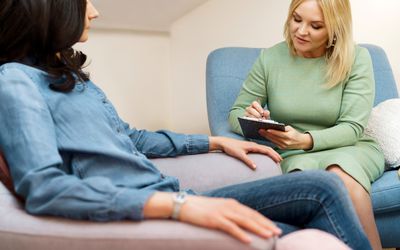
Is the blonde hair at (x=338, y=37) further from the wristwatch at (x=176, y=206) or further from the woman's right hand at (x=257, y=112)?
the wristwatch at (x=176, y=206)

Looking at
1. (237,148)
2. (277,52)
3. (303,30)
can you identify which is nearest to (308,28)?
(303,30)

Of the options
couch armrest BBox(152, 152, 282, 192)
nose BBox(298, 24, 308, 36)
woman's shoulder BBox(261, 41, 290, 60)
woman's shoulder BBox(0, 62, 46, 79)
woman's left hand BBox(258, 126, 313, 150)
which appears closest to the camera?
woman's shoulder BBox(0, 62, 46, 79)

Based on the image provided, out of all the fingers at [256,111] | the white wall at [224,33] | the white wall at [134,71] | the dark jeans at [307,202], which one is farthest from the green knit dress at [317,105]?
the white wall at [134,71]

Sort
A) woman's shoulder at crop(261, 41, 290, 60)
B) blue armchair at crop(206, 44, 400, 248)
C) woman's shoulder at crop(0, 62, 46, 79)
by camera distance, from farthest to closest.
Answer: blue armchair at crop(206, 44, 400, 248) → woman's shoulder at crop(261, 41, 290, 60) → woman's shoulder at crop(0, 62, 46, 79)

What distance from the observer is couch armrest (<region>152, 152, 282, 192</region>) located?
1230 mm

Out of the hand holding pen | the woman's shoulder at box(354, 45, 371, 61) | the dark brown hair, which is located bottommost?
the hand holding pen

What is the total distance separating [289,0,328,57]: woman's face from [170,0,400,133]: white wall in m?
0.82

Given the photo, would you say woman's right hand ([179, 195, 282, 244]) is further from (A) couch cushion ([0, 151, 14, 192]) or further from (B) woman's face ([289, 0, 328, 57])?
(B) woman's face ([289, 0, 328, 57])

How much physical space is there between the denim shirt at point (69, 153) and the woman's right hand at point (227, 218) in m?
0.09

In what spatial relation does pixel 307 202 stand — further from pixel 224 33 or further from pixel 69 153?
pixel 224 33

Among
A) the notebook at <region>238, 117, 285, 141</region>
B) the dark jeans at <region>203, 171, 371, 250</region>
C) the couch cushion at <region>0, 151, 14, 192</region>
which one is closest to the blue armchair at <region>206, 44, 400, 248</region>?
the notebook at <region>238, 117, 285, 141</region>

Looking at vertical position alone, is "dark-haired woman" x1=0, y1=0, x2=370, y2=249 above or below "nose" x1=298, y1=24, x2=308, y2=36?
below

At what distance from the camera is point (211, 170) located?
125 centimetres

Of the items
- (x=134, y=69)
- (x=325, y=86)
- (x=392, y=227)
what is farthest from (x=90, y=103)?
(x=134, y=69)
